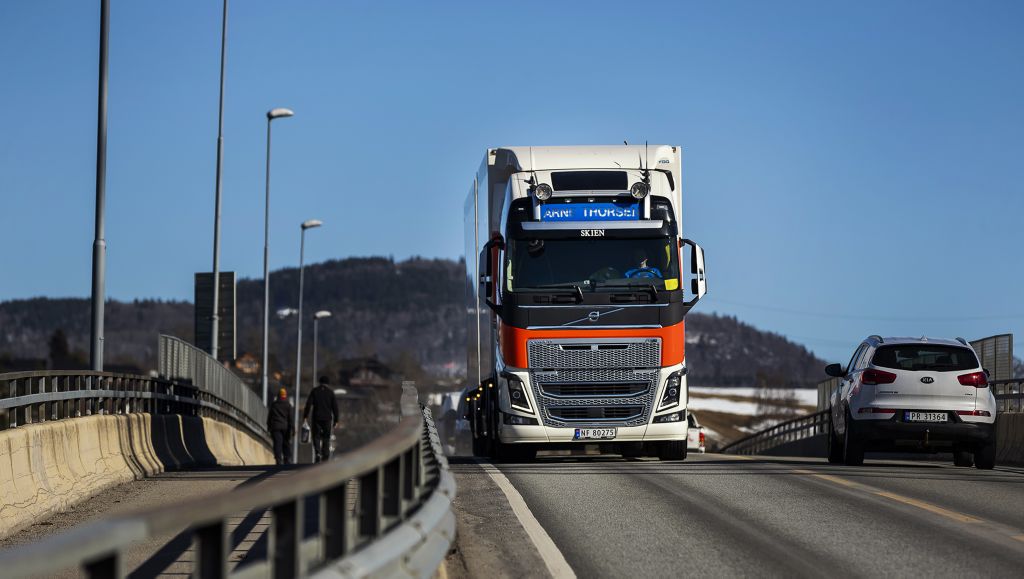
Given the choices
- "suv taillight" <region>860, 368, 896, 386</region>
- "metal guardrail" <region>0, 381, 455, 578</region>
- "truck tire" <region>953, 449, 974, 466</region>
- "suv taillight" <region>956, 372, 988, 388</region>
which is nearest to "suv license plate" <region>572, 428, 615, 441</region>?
"suv taillight" <region>860, 368, 896, 386</region>

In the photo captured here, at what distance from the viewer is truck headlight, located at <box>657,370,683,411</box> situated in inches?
748

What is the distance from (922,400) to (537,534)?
9.76 m

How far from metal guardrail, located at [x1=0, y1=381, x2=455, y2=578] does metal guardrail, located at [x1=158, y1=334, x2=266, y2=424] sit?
64.5 feet

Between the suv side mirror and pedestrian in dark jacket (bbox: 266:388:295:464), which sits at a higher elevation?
the suv side mirror

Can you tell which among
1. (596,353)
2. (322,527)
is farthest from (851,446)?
(322,527)

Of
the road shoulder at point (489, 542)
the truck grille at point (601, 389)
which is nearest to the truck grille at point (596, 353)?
the truck grille at point (601, 389)

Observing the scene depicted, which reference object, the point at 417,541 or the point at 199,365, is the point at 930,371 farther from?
the point at 199,365

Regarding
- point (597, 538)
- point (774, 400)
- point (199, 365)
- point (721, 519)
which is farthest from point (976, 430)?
point (774, 400)

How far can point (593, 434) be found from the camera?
1889 centimetres

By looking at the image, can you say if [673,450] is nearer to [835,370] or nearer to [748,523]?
[835,370]

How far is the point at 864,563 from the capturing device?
891 centimetres

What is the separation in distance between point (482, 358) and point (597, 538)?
10.8 meters

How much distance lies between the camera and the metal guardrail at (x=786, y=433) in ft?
123

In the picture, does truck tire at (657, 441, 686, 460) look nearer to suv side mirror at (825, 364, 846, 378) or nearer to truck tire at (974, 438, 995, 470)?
suv side mirror at (825, 364, 846, 378)
